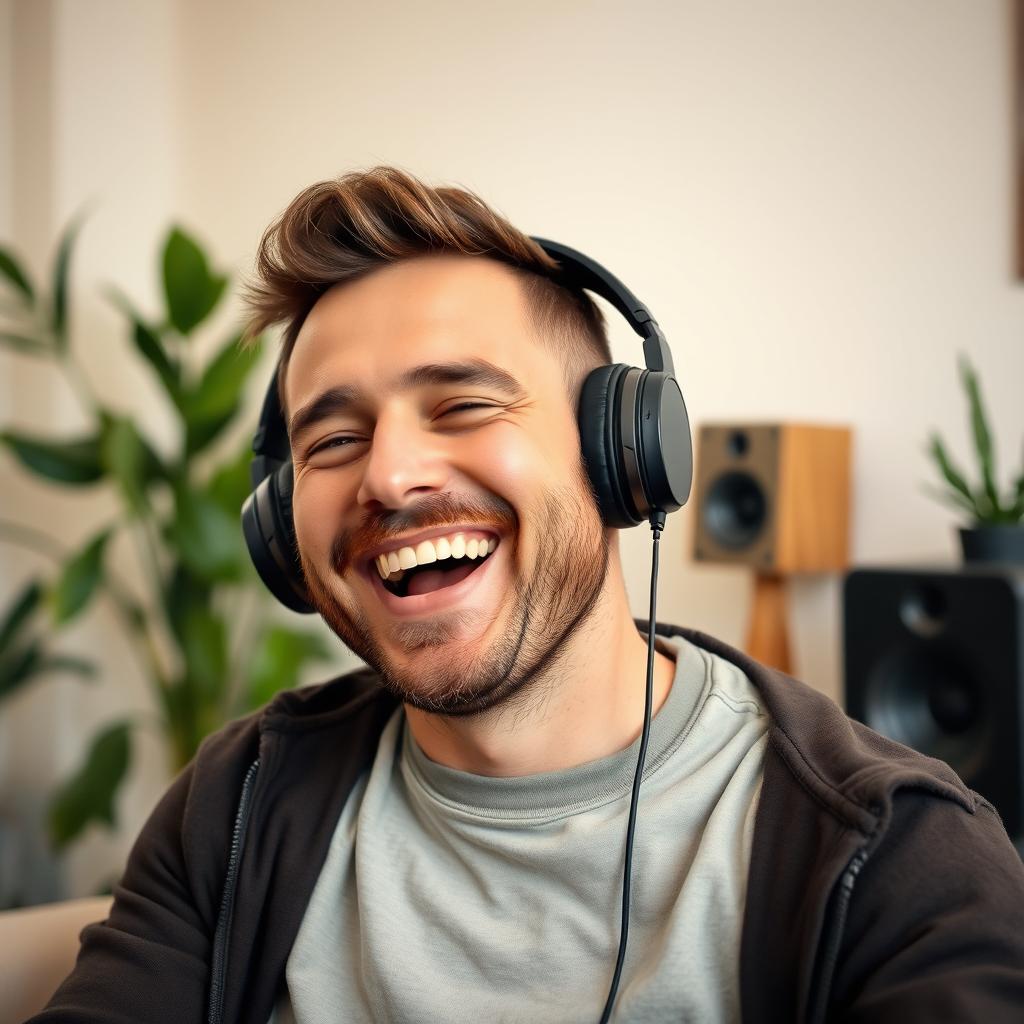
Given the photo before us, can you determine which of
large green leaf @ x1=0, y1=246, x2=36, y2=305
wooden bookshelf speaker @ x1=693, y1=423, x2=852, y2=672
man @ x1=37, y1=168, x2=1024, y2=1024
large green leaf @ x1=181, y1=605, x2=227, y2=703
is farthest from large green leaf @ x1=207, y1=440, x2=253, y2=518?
man @ x1=37, y1=168, x2=1024, y2=1024

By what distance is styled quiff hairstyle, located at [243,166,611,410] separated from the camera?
1060mm

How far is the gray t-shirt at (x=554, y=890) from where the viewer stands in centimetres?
89

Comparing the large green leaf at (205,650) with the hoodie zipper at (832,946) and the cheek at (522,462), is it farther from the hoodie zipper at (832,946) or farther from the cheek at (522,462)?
the hoodie zipper at (832,946)

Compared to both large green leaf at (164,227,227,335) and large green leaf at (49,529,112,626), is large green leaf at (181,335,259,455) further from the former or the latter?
large green leaf at (49,529,112,626)

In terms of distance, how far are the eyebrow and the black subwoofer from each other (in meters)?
1.01

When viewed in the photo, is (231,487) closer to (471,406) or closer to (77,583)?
(77,583)

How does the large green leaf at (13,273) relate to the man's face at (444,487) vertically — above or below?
above

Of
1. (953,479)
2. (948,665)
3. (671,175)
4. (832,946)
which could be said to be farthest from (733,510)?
(832,946)

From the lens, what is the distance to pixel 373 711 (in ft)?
3.96

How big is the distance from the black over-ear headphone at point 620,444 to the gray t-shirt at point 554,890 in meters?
0.18

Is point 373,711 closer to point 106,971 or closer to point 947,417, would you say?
point 106,971

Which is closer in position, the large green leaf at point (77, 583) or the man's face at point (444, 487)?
the man's face at point (444, 487)

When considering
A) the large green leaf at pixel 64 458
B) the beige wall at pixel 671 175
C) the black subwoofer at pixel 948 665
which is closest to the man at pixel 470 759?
the black subwoofer at pixel 948 665

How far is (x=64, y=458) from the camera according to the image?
107 inches
